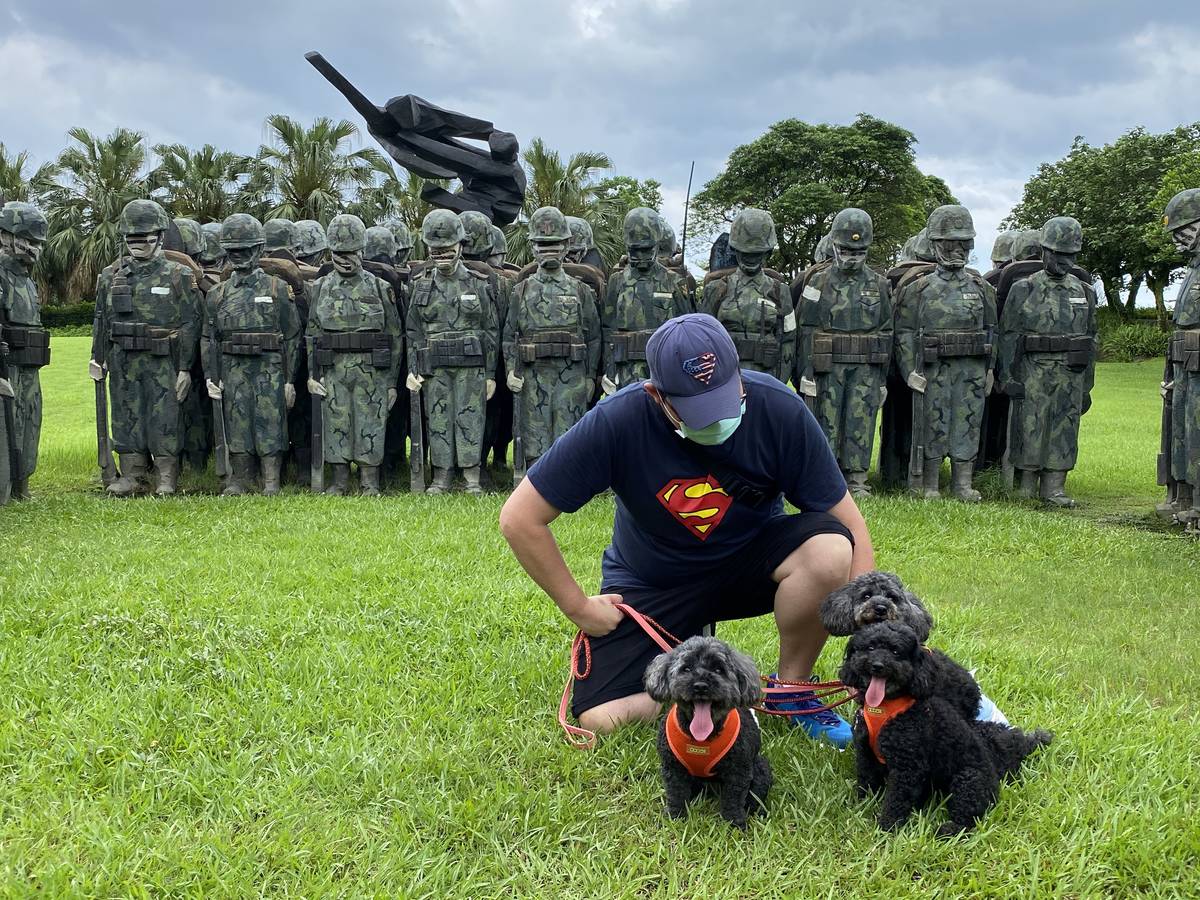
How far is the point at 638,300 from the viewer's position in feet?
30.9

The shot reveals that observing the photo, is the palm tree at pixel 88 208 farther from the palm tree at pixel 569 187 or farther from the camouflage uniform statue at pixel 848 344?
the camouflage uniform statue at pixel 848 344

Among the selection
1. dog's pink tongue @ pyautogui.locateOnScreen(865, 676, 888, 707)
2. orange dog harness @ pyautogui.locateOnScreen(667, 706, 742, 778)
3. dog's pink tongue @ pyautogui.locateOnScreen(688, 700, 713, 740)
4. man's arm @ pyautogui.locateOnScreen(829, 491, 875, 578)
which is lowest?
orange dog harness @ pyautogui.locateOnScreen(667, 706, 742, 778)

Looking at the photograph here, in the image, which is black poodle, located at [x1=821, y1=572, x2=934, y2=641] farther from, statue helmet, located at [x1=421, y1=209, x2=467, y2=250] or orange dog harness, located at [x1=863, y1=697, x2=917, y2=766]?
statue helmet, located at [x1=421, y1=209, x2=467, y2=250]

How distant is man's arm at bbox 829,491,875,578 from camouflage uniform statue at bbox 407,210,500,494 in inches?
242

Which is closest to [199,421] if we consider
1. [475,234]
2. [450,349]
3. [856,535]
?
[450,349]

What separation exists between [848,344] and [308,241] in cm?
679

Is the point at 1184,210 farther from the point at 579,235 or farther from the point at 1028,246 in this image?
the point at 579,235

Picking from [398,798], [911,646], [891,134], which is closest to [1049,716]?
[911,646]

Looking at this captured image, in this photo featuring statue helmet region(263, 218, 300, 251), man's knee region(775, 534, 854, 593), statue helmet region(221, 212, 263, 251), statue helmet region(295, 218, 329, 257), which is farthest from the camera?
statue helmet region(295, 218, 329, 257)

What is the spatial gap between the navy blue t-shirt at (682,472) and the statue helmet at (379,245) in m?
9.05

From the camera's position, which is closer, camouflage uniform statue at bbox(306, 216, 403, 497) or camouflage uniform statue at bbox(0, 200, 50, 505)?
camouflage uniform statue at bbox(0, 200, 50, 505)

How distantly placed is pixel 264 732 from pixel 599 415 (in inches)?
69.3

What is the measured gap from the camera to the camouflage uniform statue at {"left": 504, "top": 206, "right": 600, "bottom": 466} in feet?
30.9

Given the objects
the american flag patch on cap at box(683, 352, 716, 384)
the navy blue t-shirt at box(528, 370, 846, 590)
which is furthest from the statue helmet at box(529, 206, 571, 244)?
the american flag patch on cap at box(683, 352, 716, 384)
